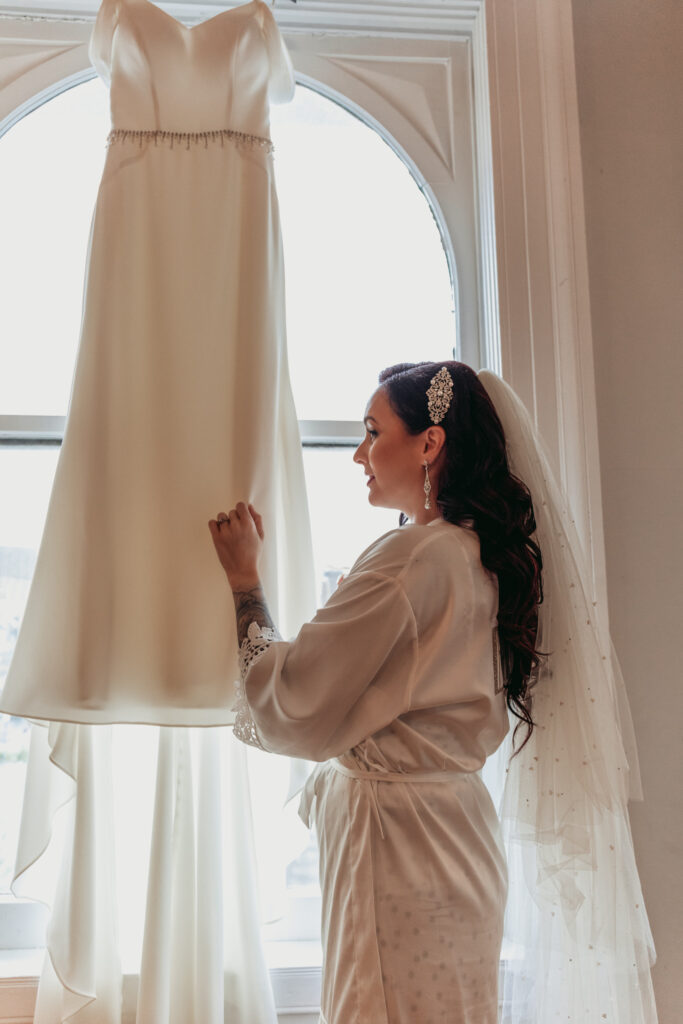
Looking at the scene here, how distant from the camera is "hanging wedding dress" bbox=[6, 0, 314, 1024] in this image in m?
1.26

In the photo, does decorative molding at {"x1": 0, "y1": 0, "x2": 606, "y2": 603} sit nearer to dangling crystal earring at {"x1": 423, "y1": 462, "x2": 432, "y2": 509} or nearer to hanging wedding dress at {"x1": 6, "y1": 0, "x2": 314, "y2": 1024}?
hanging wedding dress at {"x1": 6, "y1": 0, "x2": 314, "y2": 1024}

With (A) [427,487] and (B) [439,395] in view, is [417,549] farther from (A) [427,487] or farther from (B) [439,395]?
(B) [439,395]

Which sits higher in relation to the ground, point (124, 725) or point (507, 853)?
point (124, 725)

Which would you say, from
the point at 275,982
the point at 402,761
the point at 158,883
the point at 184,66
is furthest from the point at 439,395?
the point at 275,982

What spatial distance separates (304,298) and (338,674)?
2.84 feet

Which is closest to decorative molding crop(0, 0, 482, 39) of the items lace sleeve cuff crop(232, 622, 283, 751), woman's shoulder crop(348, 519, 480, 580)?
woman's shoulder crop(348, 519, 480, 580)

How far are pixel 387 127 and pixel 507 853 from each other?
1.40 m

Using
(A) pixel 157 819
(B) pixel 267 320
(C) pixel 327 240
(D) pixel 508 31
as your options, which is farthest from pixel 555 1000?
(D) pixel 508 31

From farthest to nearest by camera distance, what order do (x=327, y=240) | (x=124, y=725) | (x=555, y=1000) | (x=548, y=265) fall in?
(x=327, y=240) → (x=548, y=265) → (x=124, y=725) → (x=555, y=1000)

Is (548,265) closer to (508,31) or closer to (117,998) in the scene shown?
(508,31)

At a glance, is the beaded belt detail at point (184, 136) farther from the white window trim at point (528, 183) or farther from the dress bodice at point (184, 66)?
the white window trim at point (528, 183)

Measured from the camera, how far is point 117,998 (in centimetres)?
126

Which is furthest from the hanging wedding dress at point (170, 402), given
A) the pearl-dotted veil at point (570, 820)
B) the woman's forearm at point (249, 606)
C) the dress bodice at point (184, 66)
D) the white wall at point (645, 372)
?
the white wall at point (645, 372)

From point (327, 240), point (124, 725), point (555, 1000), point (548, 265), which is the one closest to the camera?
point (555, 1000)
